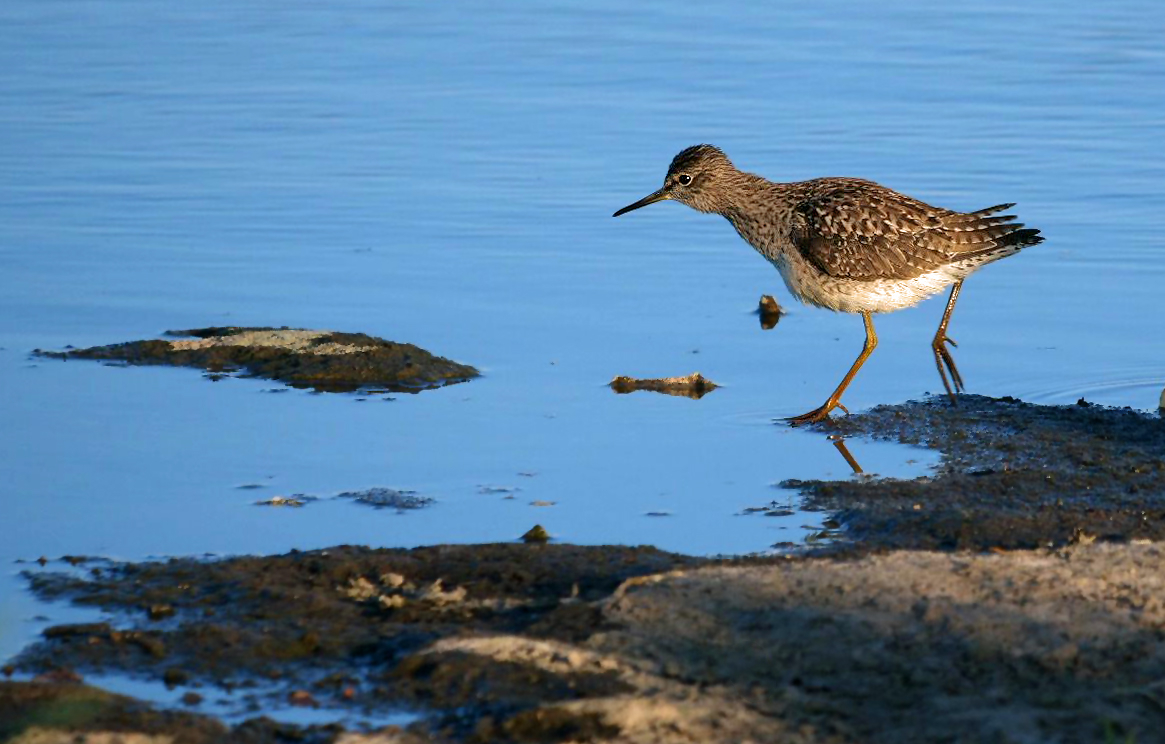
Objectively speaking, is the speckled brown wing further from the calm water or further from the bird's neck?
the calm water

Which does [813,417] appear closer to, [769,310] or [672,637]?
[769,310]

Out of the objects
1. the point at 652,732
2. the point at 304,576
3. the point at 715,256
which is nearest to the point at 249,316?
the point at 715,256

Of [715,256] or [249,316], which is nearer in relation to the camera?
[249,316]

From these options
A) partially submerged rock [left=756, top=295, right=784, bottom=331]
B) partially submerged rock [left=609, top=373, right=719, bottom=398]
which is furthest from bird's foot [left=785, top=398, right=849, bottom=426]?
partially submerged rock [left=756, top=295, right=784, bottom=331]

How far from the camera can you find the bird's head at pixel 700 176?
Answer: 1065 centimetres

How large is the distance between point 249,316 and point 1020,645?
6.21 metres

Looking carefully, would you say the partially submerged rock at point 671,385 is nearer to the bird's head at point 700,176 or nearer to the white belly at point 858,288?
the white belly at point 858,288

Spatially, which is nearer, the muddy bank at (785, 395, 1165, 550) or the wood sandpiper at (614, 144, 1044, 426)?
the muddy bank at (785, 395, 1165, 550)

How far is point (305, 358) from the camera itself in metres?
9.55

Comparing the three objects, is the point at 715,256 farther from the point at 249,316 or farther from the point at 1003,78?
the point at 1003,78

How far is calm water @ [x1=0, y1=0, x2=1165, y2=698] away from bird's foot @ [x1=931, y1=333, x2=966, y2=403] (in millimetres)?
106

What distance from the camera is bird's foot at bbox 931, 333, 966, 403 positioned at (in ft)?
31.0

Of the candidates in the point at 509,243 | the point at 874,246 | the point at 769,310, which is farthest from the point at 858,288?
the point at 509,243

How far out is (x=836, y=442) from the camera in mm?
8633
